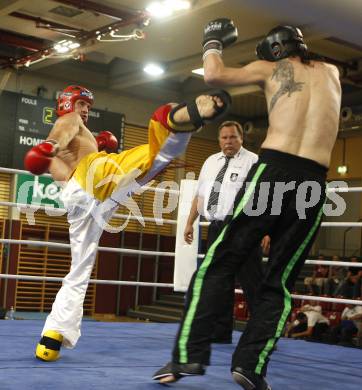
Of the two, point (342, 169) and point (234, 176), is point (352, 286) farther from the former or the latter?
point (234, 176)

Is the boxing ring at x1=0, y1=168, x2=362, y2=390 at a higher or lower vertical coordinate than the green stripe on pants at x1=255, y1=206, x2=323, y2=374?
lower

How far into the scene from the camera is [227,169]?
3922 mm

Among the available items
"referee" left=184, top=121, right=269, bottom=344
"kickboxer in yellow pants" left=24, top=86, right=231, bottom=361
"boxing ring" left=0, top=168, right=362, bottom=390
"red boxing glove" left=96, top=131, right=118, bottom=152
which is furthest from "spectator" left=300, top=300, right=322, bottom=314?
"kickboxer in yellow pants" left=24, top=86, right=231, bottom=361

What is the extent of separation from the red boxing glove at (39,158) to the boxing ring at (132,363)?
0.76 metres

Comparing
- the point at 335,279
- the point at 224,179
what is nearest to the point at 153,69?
the point at 335,279

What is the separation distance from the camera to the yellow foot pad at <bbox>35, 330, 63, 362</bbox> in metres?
2.65

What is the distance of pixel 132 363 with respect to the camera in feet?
8.91

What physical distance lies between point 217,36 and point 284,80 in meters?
0.32

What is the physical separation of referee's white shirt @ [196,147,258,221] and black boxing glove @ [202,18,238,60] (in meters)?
1.45

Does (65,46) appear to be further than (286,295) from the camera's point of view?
Yes

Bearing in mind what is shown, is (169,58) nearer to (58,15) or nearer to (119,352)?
(58,15)

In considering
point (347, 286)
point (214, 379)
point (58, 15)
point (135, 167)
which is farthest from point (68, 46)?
point (214, 379)

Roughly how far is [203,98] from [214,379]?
105cm

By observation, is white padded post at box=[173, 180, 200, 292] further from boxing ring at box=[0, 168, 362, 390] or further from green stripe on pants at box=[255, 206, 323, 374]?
green stripe on pants at box=[255, 206, 323, 374]
